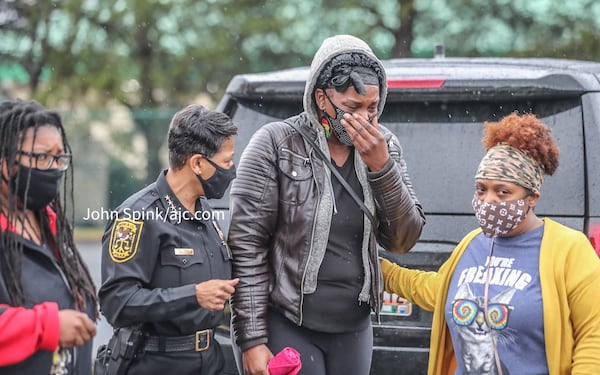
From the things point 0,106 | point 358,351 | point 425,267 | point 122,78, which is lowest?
point 358,351

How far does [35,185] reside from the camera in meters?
2.68

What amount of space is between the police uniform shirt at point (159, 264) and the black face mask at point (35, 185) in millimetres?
466

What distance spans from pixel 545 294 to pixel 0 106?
6.21 ft

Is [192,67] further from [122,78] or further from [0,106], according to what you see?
[0,106]

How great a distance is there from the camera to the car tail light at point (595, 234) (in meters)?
3.67

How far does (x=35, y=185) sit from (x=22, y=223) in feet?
0.41

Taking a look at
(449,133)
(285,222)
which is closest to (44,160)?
(285,222)

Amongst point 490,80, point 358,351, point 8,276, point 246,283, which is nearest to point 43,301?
point 8,276

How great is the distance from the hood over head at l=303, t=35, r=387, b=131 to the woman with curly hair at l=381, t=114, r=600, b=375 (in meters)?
0.51

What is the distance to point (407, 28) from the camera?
13.1 metres

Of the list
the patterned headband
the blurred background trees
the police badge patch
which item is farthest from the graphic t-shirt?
the blurred background trees

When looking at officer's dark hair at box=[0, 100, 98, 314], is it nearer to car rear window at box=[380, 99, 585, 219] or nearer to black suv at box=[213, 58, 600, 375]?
black suv at box=[213, 58, 600, 375]

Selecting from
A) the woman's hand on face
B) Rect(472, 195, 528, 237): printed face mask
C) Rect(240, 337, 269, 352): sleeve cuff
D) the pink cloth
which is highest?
the woman's hand on face

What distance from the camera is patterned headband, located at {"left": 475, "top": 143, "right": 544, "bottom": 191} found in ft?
10.3
